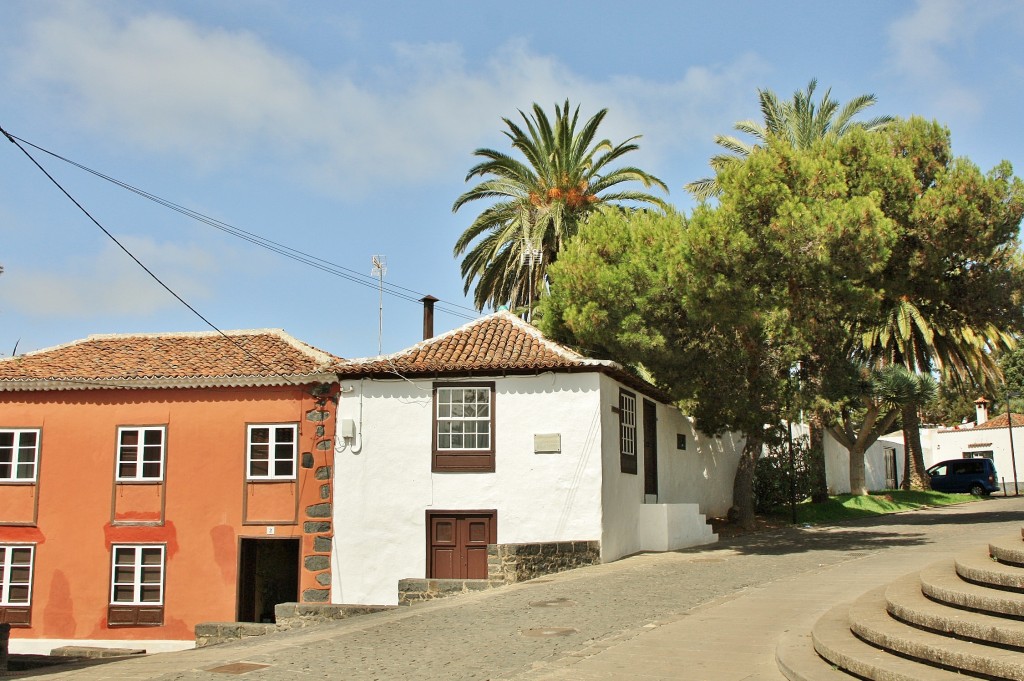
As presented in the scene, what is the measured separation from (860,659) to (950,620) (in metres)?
0.87

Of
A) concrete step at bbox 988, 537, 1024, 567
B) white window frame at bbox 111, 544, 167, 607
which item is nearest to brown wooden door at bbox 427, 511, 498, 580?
white window frame at bbox 111, 544, 167, 607

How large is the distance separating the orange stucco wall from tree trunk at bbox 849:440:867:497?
66.1 ft

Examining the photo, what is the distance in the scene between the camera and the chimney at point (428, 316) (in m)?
23.9

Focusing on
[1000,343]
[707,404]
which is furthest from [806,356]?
[1000,343]

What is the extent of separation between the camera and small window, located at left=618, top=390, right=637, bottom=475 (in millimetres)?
20469

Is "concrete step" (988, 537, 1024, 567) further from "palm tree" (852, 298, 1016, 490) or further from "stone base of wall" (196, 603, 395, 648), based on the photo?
"palm tree" (852, 298, 1016, 490)

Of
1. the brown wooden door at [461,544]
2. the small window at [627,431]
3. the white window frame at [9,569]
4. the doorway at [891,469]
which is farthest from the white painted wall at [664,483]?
the doorway at [891,469]

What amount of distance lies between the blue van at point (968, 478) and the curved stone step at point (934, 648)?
30.8m

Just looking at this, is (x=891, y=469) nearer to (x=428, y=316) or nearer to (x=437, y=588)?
(x=428, y=316)

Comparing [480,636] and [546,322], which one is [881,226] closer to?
[546,322]

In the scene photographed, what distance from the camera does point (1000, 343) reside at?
94.2ft

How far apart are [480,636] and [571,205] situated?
17.4 m

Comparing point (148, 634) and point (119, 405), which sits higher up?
point (119, 405)

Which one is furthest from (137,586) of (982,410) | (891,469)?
(982,410)
